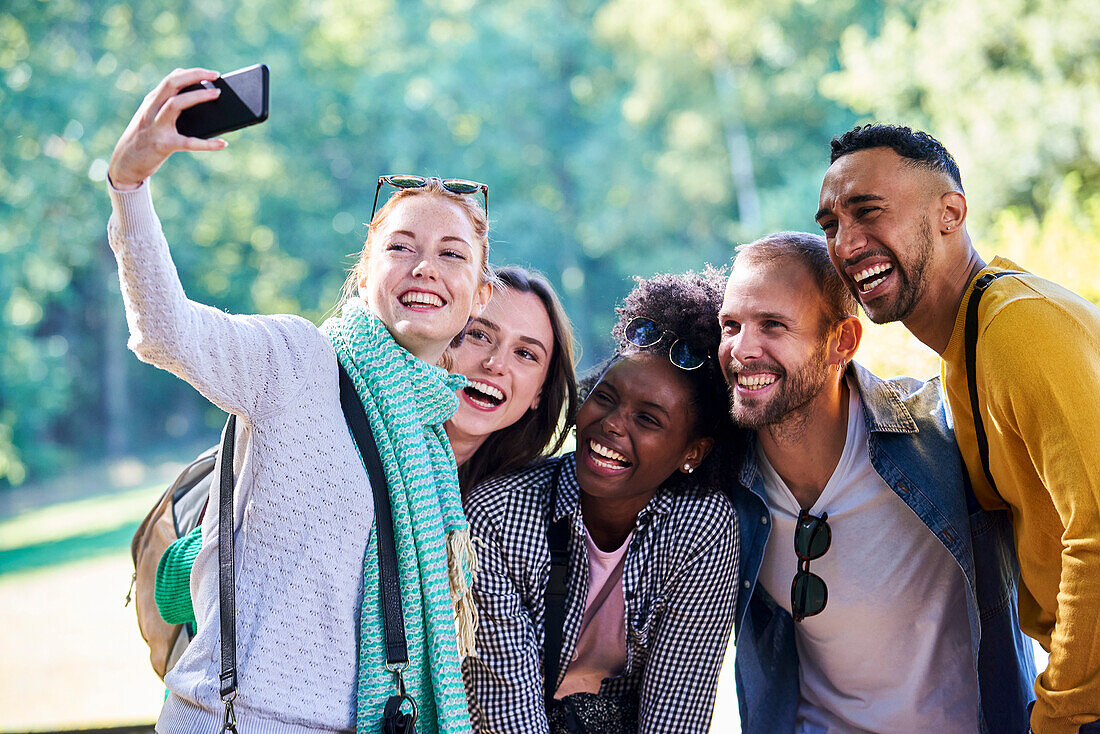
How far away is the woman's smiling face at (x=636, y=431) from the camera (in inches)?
129

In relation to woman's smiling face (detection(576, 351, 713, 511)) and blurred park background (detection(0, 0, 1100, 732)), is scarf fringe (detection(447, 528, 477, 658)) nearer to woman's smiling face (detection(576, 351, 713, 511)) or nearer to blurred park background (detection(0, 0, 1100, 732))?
woman's smiling face (detection(576, 351, 713, 511))

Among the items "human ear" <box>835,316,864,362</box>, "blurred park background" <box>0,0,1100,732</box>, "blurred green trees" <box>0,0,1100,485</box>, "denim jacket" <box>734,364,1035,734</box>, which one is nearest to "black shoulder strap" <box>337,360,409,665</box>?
"denim jacket" <box>734,364,1035,734</box>

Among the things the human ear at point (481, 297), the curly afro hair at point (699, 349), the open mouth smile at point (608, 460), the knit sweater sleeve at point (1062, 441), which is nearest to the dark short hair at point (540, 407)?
the curly afro hair at point (699, 349)

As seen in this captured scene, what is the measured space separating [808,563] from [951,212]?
1.24 m

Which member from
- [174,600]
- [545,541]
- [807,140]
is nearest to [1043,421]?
[545,541]

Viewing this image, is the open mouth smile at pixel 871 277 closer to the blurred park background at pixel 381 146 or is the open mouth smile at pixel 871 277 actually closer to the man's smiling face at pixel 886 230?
the man's smiling face at pixel 886 230

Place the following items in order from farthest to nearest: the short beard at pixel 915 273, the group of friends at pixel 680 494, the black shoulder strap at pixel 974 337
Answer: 1. the short beard at pixel 915 273
2. the black shoulder strap at pixel 974 337
3. the group of friends at pixel 680 494

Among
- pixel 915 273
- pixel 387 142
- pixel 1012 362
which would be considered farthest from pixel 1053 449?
pixel 387 142

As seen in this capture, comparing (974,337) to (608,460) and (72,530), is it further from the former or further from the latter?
(72,530)

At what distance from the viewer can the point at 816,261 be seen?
332 cm

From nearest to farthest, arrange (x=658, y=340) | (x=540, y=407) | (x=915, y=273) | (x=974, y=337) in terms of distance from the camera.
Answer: (x=974, y=337)
(x=915, y=273)
(x=658, y=340)
(x=540, y=407)

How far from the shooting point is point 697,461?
3.51 meters

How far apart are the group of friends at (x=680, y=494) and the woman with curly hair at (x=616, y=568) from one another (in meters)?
0.01

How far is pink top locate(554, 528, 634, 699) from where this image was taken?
3.35 m
